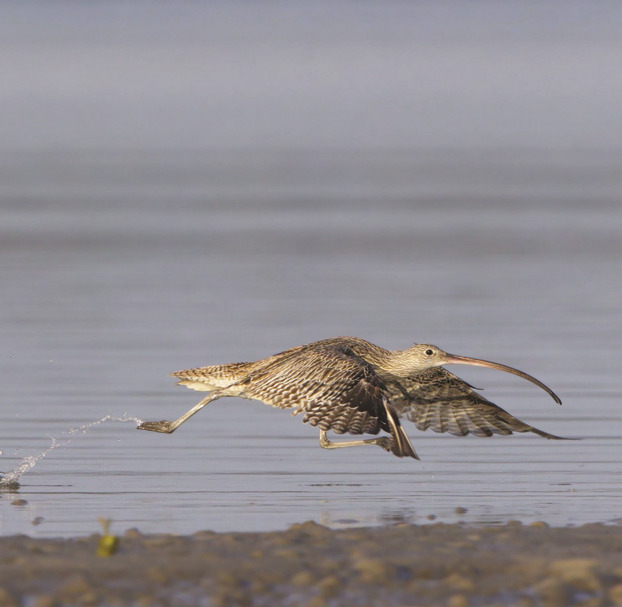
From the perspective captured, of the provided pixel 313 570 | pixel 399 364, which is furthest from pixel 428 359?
pixel 313 570

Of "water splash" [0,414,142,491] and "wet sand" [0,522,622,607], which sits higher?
"water splash" [0,414,142,491]

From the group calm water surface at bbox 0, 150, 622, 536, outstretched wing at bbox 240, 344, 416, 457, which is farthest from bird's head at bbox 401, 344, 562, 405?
calm water surface at bbox 0, 150, 622, 536

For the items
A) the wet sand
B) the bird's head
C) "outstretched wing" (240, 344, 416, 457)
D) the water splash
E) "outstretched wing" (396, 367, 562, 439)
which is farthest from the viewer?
"outstretched wing" (396, 367, 562, 439)

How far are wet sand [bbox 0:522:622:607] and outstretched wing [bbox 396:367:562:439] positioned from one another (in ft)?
11.6

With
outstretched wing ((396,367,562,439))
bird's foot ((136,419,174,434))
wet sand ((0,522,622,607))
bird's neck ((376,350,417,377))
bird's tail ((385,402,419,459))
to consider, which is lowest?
wet sand ((0,522,622,607))

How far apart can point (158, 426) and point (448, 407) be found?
7.32 ft

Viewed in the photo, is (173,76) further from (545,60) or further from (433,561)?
(433,561)

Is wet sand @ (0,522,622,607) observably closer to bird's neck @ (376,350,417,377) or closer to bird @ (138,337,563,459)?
bird @ (138,337,563,459)

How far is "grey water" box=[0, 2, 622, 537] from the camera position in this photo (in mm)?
11500

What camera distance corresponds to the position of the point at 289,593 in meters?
8.14

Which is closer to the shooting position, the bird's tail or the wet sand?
the wet sand

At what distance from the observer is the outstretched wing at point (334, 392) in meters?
11.2

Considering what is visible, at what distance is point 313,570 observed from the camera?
27.9 ft

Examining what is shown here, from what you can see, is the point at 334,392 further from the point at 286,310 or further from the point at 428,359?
the point at 286,310
